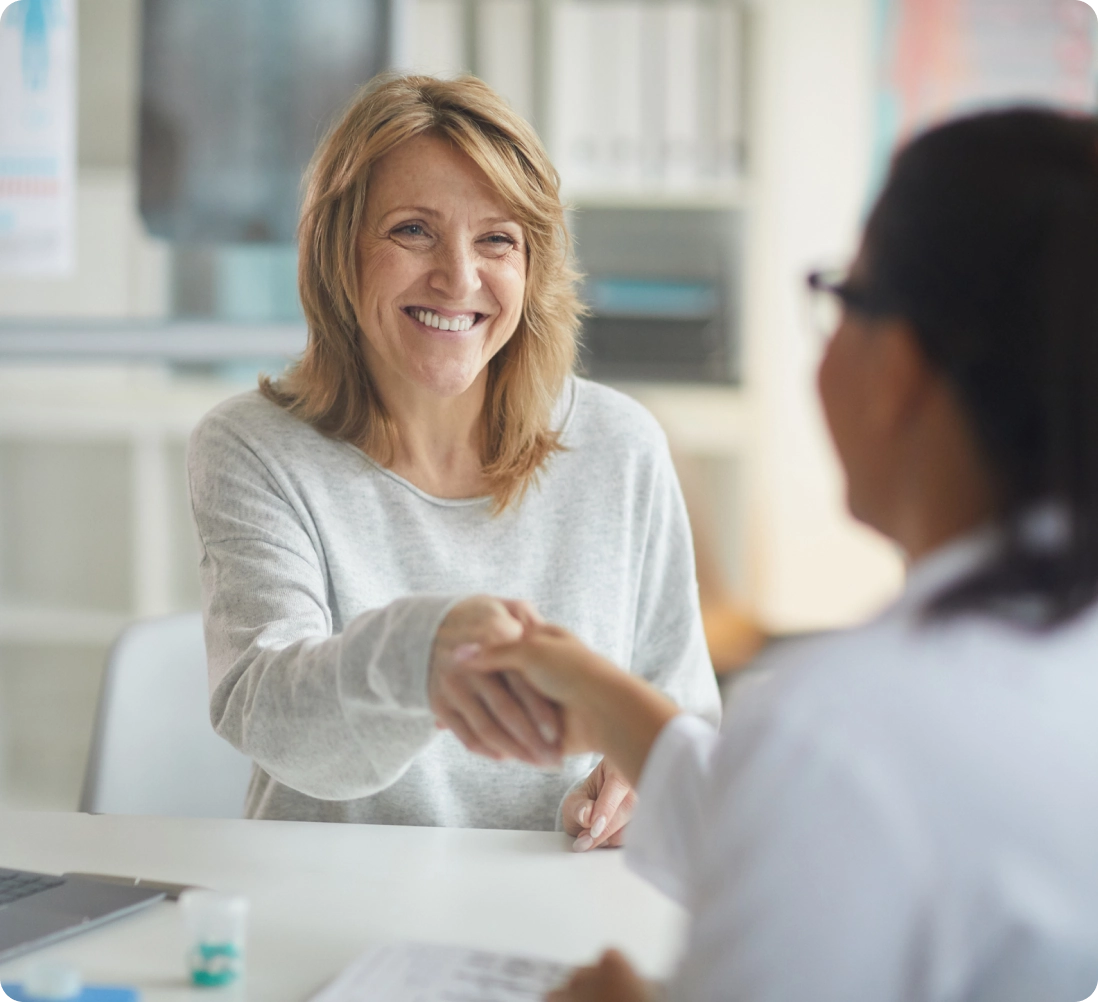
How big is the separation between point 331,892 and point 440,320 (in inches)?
26.6

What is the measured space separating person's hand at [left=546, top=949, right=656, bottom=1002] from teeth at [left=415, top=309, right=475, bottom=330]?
81 centimetres

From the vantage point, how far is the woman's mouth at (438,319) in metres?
1.44

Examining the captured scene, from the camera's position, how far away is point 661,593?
5.05 feet

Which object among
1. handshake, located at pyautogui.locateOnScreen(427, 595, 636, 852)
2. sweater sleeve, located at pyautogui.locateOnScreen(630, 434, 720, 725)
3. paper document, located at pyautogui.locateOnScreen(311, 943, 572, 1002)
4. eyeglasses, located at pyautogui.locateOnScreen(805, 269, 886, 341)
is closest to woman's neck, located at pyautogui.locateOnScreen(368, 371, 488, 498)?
sweater sleeve, located at pyautogui.locateOnScreen(630, 434, 720, 725)

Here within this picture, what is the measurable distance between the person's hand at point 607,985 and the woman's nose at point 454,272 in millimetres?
813

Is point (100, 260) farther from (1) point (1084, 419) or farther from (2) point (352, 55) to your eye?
(1) point (1084, 419)

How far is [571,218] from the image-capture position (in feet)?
10.2

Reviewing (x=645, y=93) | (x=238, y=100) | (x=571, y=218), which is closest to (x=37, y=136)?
(x=238, y=100)

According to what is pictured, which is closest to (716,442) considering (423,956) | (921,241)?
(423,956)

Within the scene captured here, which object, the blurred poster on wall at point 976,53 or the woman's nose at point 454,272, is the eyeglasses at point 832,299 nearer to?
the woman's nose at point 454,272

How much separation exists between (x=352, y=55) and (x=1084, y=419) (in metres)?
2.67

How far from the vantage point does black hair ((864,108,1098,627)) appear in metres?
0.57

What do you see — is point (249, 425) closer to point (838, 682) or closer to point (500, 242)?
point (500, 242)

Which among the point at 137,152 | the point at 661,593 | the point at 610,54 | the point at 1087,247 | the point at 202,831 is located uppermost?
the point at 610,54
